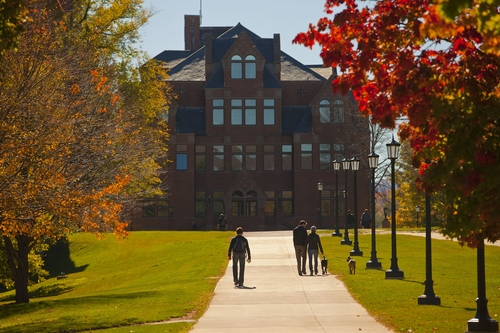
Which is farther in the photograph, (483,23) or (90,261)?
(90,261)

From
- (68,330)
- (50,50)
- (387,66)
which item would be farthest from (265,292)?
(387,66)

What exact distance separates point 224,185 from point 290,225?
6.37 meters

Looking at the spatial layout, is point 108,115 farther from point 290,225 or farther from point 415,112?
point 290,225

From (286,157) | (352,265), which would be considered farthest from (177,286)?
(286,157)

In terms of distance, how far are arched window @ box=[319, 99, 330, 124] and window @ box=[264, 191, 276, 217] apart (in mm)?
7302

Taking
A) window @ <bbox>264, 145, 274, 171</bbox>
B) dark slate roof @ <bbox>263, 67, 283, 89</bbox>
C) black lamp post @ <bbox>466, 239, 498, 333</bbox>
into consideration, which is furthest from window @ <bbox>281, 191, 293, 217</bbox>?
black lamp post @ <bbox>466, 239, 498, 333</bbox>

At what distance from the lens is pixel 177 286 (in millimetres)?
25922

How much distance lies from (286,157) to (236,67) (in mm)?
8544

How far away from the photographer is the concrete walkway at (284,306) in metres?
15.8

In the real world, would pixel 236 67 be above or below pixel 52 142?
above

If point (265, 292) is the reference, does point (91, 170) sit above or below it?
above

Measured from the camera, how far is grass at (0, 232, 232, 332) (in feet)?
61.3

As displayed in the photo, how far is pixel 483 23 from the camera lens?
5.22m

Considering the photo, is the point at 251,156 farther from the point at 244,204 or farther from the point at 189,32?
the point at 189,32
